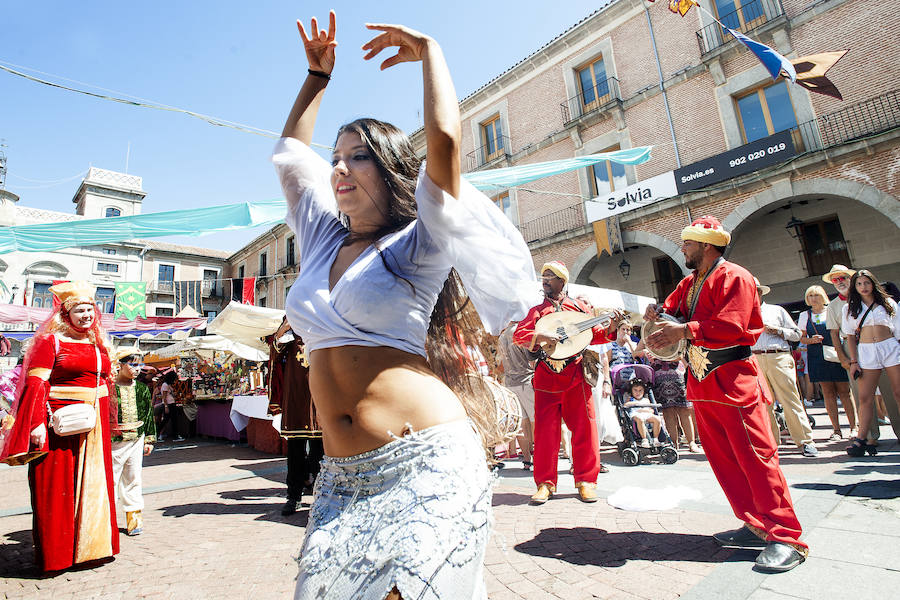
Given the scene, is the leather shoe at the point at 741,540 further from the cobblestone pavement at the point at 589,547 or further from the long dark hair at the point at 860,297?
the long dark hair at the point at 860,297

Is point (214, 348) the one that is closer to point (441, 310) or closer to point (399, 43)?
point (441, 310)

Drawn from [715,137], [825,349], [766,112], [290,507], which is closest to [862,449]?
[825,349]

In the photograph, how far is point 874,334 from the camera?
497 cm

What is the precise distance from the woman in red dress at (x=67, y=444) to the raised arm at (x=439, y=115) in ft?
12.2

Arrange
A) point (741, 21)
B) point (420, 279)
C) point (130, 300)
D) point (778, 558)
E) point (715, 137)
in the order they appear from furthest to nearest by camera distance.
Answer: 1. point (130, 300)
2. point (715, 137)
3. point (741, 21)
4. point (778, 558)
5. point (420, 279)

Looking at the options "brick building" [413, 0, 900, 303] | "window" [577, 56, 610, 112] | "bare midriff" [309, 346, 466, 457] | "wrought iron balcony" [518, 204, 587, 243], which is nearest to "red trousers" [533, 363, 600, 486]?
"bare midriff" [309, 346, 466, 457]

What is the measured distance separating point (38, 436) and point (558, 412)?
401 centimetres

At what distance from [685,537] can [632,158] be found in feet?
19.6

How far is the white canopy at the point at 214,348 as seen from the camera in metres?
12.3

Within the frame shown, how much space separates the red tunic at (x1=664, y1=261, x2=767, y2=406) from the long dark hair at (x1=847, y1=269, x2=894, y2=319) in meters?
3.34

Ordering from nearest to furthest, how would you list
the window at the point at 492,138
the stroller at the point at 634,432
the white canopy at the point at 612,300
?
the stroller at the point at 634,432, the white canopy at the point at 612,300, the window at the point at 492,138

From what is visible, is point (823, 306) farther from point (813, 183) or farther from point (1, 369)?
point (1, 369)

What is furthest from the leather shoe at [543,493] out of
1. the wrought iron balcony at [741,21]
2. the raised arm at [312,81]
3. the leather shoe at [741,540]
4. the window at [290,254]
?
the window at [290,254]

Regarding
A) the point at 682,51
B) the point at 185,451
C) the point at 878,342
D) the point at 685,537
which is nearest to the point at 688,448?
the point at 878,342
